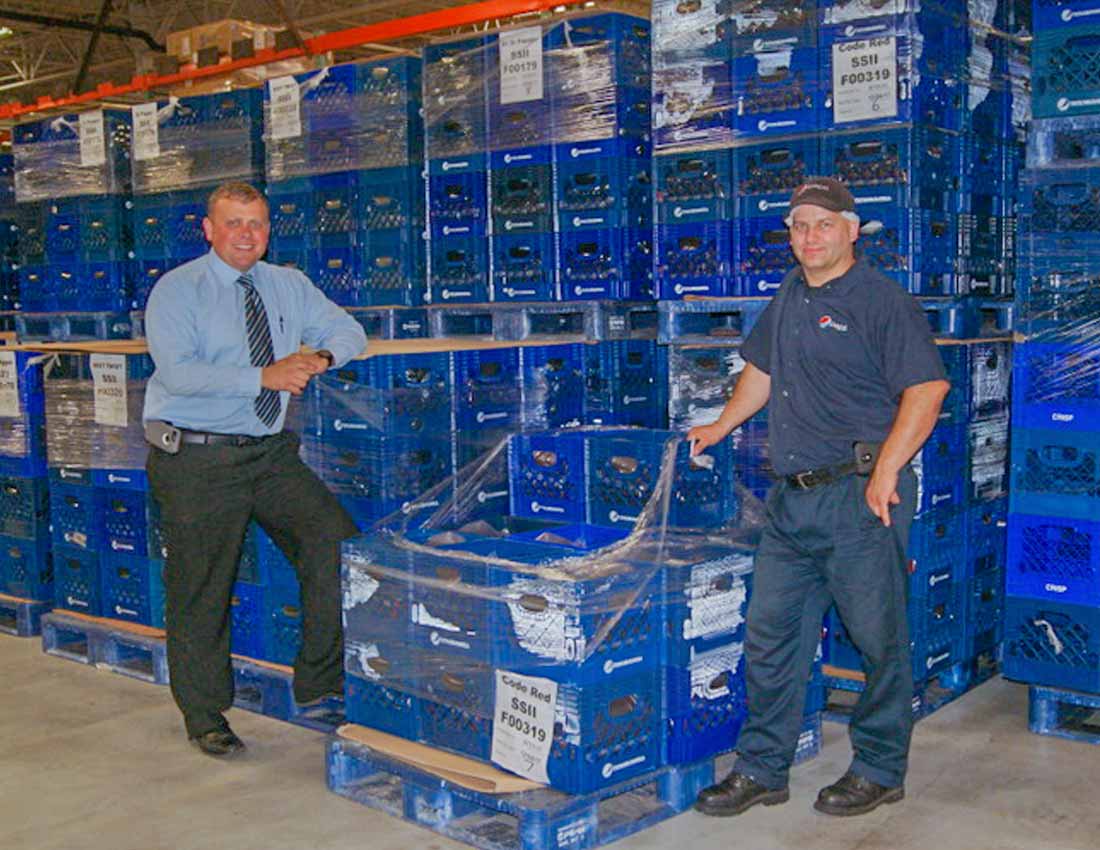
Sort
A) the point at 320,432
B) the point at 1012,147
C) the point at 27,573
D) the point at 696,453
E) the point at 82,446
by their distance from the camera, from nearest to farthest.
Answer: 1. the point at 696,453
2. the point at 320,432
3. the point at 1012,147
4. the point at 82,446
5. the point at 27,573

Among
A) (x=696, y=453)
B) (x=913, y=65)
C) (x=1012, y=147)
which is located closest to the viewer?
(x=696, y=453)

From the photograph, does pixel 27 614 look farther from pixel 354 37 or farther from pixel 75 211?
pixel 354 37

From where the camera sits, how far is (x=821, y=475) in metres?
4.66

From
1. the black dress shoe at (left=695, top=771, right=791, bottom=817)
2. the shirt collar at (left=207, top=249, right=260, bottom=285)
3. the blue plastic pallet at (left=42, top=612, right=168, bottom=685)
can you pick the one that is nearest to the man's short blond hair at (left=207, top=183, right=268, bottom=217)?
the shirt collar at (left=207, top=249, right=260, bottom=285)

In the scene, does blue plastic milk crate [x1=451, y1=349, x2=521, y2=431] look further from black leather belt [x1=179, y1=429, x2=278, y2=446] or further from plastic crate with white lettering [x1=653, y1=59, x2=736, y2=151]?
plastic crate with white lettering [x1=653, y1=59, x2=736, y2=151]

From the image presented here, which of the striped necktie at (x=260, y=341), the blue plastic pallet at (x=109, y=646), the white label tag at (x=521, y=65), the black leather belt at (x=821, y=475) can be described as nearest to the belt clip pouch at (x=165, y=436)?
the striped necktie at (x=260, y=341)

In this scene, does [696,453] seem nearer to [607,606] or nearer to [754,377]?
[754,377]

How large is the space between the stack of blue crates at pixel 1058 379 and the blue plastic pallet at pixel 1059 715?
2.1 inches

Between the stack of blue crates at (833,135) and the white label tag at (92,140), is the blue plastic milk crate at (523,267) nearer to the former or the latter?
the stack of blue crates at (833,135)

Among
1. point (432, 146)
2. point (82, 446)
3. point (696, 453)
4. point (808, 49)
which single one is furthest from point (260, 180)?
point (696, 453)

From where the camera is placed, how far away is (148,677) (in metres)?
6.94

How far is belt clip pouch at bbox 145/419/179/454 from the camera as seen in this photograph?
18.0ft

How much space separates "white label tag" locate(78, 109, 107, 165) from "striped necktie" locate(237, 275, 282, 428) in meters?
3.95

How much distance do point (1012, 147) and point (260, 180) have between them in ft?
14.3
